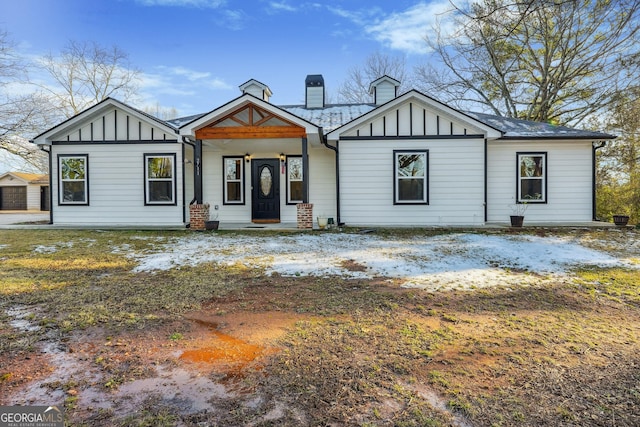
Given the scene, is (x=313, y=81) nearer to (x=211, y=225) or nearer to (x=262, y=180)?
(x=262, y=180)

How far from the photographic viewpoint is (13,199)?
Result: 2700 centimetres

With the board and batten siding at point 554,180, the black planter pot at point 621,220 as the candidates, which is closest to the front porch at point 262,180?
the board and batten siding at point 554,180

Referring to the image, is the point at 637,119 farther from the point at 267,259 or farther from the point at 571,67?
the point at 267,259

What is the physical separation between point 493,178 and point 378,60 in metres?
17.5

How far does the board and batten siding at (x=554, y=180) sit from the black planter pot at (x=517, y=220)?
113 centimetres

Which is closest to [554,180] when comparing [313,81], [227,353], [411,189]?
[411,189]

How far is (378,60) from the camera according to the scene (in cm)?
2559

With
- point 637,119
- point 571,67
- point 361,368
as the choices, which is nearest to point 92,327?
point 361,368

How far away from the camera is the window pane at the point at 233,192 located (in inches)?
484

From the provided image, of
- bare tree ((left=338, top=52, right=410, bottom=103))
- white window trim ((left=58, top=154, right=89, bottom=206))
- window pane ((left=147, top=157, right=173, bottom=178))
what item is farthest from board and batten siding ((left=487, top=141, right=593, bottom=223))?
bare tree ((left=338, top=52, right=410, bottom=103))

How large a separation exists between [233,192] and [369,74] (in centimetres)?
1740

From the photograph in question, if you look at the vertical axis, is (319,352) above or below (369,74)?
below

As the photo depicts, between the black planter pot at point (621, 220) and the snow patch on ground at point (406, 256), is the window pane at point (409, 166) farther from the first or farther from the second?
the black planter pot at point (621, 220)

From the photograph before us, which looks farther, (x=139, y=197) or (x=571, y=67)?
(x=571, y=67)
